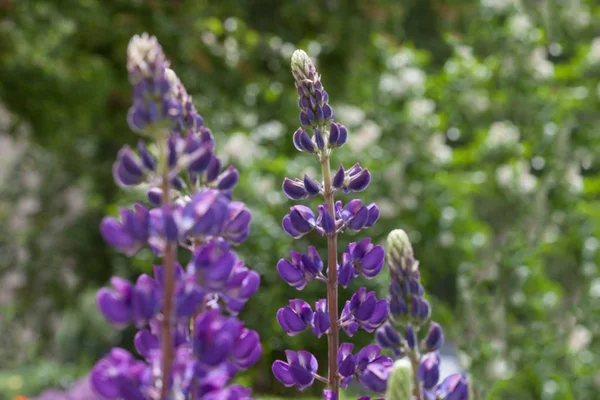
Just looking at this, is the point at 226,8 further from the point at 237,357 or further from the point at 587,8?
the point at 237,357

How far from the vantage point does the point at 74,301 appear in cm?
561

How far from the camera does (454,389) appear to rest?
0.40m

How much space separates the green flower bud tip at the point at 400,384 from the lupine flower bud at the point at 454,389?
57 millimetres

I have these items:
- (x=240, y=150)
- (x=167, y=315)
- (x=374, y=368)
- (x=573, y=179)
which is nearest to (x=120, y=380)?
(x=167, y=315)

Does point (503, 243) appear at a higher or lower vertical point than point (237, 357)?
higher

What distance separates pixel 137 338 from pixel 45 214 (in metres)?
6.10

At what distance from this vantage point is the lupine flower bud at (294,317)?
0.48 metres

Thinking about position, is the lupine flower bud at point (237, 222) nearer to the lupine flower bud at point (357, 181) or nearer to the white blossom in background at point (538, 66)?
the lupine flower bud at point (357, 181)

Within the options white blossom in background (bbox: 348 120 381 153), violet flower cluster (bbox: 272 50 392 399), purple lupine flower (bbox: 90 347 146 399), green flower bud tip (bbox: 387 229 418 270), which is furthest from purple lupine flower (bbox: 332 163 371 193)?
white blossom in background (bbox: 348 120 381 153)

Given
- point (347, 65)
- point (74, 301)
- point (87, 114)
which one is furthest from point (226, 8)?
point (74, 301)

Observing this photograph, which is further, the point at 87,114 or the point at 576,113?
the point at 576,113

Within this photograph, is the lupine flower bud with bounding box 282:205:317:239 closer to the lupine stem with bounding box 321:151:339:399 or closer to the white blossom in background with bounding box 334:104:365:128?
the lupine stem with bounding box 321:151:339:399

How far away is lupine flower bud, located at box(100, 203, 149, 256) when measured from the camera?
0.34m

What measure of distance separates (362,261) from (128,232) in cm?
21
